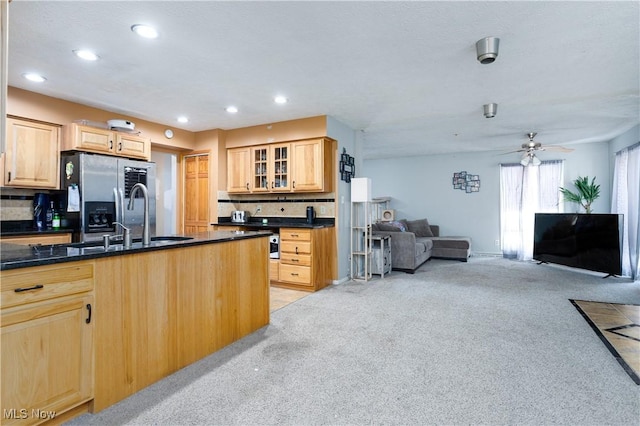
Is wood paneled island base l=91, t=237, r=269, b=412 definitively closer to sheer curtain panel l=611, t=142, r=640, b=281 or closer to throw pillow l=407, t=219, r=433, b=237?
throw pillow l=407, t=219, r=433, b=237

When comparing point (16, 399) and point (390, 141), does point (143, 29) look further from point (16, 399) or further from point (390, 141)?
point (390, 141)

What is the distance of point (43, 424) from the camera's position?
1585mm

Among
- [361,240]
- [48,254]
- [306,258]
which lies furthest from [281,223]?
[48,254]

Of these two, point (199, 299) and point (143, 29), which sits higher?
point (143, 29)

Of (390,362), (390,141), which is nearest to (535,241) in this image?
(390,141)

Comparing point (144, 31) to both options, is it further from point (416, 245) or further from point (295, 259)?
point (416, 245)

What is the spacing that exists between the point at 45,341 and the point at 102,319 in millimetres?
257

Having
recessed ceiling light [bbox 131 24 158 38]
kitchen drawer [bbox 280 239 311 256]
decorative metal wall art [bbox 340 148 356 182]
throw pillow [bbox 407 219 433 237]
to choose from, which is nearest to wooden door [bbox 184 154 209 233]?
kitchen drawer [bbox 280 239 311 256]

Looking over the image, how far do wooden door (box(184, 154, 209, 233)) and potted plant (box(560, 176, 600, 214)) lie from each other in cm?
702

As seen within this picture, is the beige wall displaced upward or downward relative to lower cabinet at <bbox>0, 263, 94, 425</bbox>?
upward

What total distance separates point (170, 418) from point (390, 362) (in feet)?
4.80

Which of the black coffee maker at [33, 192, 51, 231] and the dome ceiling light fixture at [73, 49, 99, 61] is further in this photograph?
the black coffee maker at [33, 192, 51, 231]

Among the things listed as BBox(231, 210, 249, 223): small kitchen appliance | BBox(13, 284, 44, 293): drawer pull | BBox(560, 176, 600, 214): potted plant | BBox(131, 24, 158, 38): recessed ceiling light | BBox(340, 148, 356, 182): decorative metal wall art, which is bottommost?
BBox(13, 284, 44, 293): drawer pull

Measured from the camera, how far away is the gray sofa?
18.9ft
